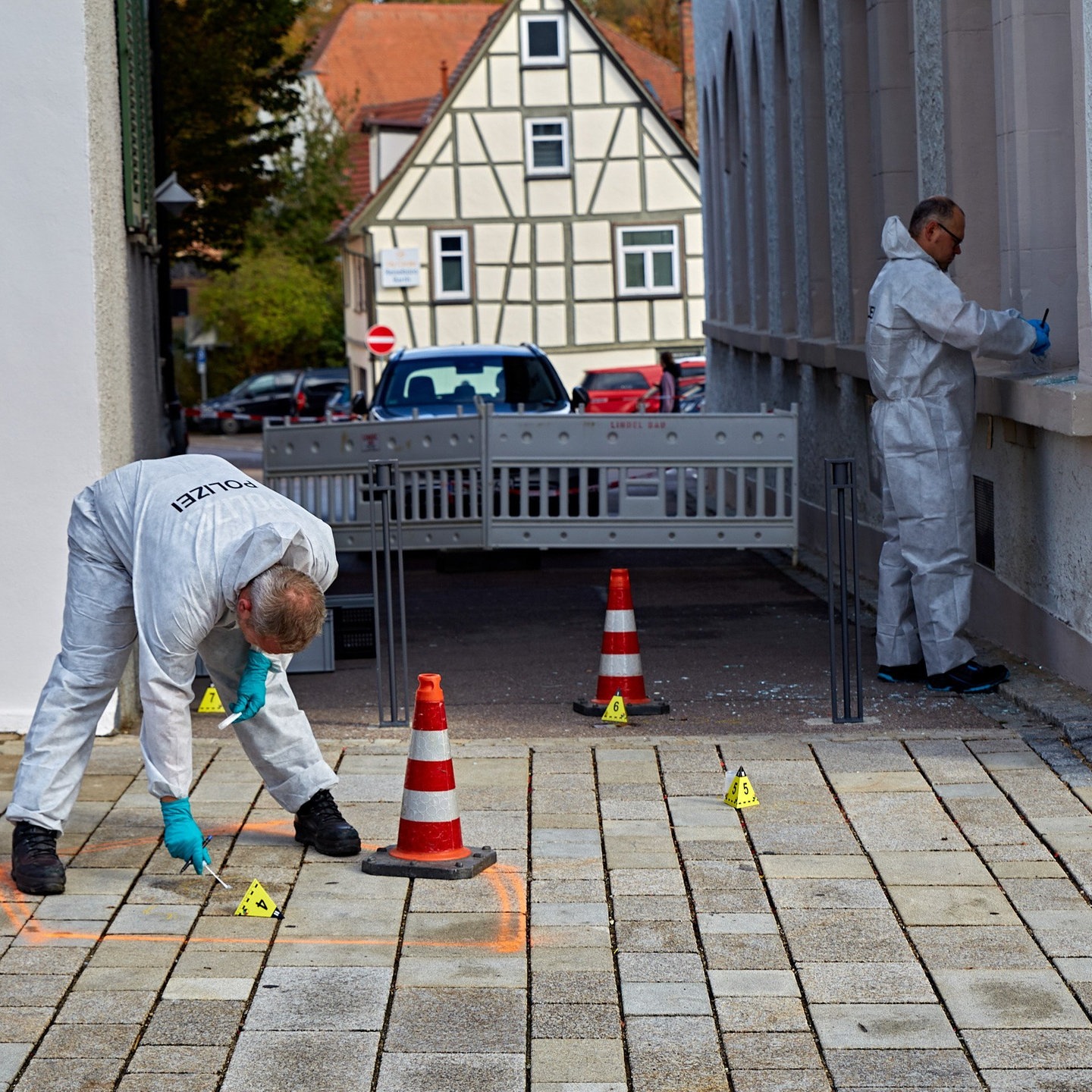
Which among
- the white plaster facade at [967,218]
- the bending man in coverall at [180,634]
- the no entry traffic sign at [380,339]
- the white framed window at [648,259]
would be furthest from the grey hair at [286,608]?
the white framed window at [648,259]

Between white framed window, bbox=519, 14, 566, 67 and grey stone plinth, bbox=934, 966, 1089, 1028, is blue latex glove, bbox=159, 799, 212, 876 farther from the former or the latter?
white framed window, bbox=519, 14, 566, 67

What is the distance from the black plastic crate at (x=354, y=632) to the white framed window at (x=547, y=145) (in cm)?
3398

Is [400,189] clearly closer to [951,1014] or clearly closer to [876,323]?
[876,323]

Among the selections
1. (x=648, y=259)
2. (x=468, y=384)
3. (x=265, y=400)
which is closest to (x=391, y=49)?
(x=265, y=400)

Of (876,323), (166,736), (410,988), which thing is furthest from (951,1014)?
(876,323)

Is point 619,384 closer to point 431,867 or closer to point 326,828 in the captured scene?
point 326,828

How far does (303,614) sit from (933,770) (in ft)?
9.36

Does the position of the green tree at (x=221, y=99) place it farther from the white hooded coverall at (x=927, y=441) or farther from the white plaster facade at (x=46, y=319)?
the white hooded coverall at (x=927, y=441)

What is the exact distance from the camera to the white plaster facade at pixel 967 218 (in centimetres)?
837

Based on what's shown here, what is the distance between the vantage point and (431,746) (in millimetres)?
5965

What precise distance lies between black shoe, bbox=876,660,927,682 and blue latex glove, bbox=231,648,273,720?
4.03 metres

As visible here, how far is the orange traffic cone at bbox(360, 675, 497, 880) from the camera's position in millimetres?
5957

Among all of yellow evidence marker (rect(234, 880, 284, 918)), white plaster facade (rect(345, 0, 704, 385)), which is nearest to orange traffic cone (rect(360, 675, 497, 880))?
yellow evidence marker (rect(234, 880, 284, 918))

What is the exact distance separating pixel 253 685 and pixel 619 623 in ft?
9.72
